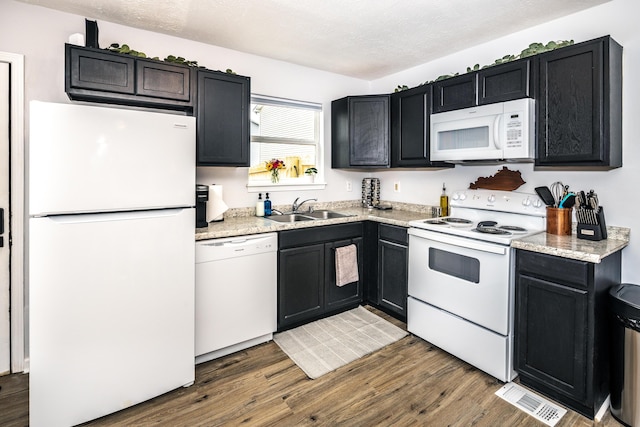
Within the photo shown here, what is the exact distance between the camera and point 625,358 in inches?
72.7

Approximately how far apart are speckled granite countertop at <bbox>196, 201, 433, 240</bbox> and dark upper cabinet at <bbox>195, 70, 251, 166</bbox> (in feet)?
1.66

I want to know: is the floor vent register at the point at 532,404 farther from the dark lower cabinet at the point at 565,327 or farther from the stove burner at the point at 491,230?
the stove burner at the point at 491,230

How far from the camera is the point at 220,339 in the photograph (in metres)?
2.50

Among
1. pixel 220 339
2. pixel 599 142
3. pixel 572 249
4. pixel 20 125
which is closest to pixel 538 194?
pixel 599 142

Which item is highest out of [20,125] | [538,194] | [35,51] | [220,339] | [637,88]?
[35,51]

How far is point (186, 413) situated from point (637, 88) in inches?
133

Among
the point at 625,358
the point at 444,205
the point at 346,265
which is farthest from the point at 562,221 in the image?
the point at 346,265

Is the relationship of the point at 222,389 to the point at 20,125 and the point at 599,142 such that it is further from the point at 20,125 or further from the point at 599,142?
the point at 599,142

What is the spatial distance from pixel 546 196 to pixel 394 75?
214 cm

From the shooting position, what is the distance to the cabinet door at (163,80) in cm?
234

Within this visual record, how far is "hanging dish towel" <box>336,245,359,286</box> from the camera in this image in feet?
10.2

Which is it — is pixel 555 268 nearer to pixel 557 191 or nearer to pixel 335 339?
pixel 557 191

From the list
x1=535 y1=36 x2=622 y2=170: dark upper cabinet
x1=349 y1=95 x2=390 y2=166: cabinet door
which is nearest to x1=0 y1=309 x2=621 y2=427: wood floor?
x1=535 y1=36 x2=622 y2=170: dark upper cabinet

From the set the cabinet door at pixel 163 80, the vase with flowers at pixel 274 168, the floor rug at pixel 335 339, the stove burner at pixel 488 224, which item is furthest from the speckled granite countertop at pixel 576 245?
→ the cabinet door at pixel 163 80
